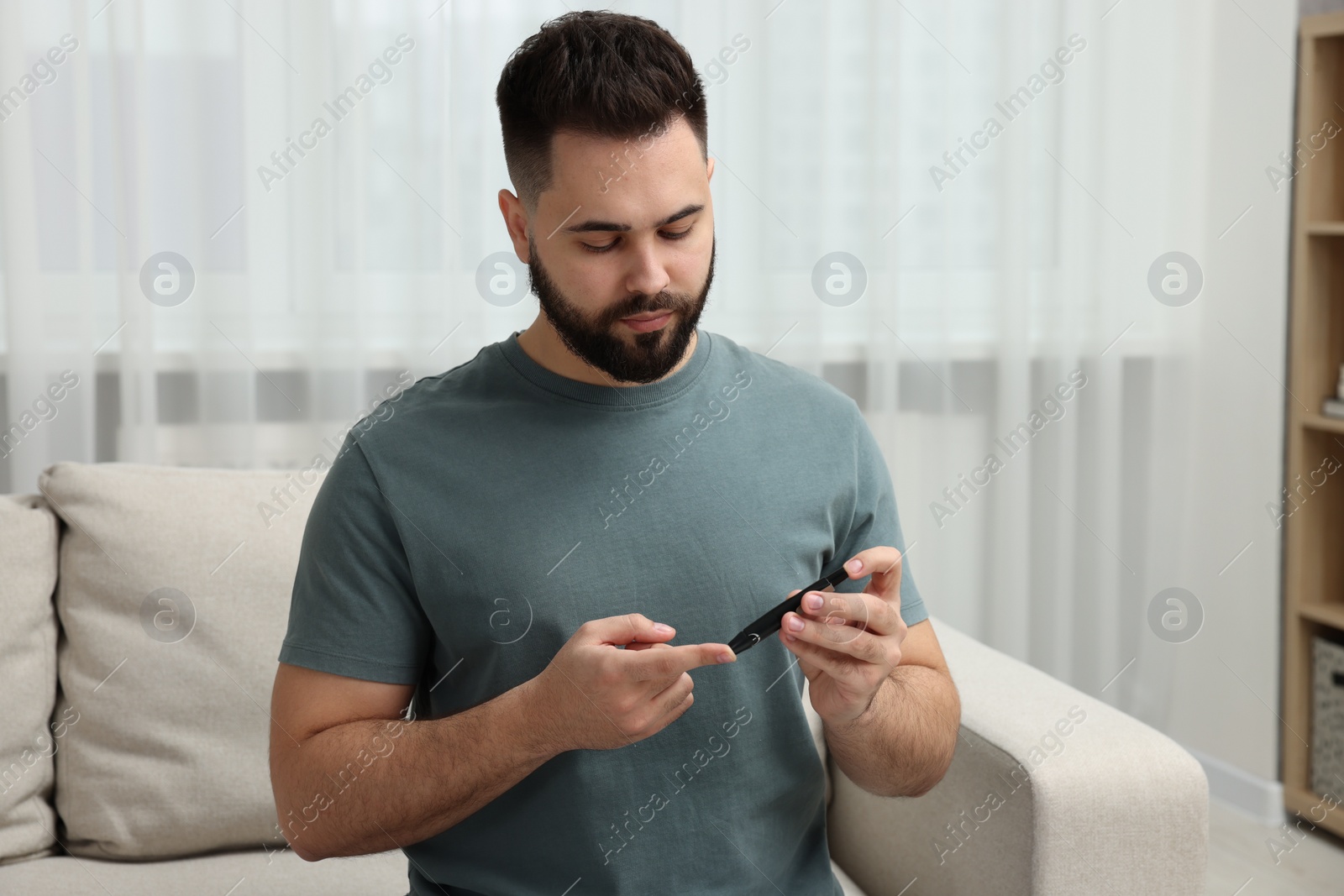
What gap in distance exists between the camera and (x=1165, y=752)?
1335 mm

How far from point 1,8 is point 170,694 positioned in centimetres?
115

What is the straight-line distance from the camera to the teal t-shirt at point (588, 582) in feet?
3.56

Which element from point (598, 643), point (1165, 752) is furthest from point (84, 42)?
point (1165, 752)

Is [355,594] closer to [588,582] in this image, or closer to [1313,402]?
[588,582]

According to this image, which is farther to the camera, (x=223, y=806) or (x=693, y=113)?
(x=223, y=806)

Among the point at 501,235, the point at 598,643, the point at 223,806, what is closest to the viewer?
the point at 598,643

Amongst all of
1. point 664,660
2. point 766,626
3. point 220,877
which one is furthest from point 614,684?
point 220,877

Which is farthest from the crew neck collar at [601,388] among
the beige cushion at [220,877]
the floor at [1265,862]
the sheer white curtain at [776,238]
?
the floor at [1265,862]

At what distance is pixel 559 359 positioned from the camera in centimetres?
118

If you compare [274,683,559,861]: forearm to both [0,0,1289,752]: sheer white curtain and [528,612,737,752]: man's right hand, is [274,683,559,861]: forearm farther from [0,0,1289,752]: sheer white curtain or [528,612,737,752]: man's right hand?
[0,0,1289,752]: sheer white curtain

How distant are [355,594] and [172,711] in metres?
0.62

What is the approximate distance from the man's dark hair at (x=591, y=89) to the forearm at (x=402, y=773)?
0.50 meters

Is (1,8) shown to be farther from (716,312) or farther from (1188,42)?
(1188,42)

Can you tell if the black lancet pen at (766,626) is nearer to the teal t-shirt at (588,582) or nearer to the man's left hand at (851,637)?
the man's left hand at (851,637)
